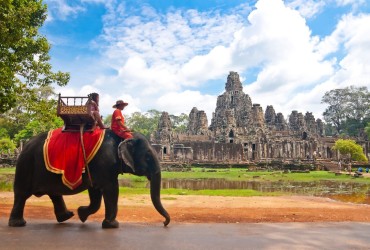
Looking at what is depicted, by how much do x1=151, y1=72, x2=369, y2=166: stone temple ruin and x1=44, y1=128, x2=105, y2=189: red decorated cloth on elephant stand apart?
5077 centimetres

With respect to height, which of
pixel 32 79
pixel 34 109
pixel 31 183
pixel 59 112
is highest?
pixel 32 79

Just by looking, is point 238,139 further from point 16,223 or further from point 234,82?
point 16,223

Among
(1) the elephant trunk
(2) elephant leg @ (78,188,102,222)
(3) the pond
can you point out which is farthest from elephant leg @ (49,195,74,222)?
(3) the pond

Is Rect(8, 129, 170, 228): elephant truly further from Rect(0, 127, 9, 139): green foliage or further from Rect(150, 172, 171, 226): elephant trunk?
Rect(0, 127, 9, 139): green foliage

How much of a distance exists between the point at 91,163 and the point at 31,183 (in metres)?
1.38

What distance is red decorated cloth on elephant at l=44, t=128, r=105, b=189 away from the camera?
7223 mm

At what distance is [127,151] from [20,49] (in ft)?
29.2

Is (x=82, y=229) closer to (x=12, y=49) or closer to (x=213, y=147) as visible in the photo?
(x=12, y=49)

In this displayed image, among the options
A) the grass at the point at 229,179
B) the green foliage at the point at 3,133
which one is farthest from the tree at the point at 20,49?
the green foliage at the point at 3,133

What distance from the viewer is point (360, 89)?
85250 mm

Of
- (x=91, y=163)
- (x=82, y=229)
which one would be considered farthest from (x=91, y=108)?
(x=82, y=229)

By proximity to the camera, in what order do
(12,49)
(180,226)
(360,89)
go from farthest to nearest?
1. (360,89)
2. (12,49)
3. (180,226)

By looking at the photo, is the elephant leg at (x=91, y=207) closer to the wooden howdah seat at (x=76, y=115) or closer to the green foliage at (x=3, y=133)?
the wooden howdah seat at (x=76, y=115)

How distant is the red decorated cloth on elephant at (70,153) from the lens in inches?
284
